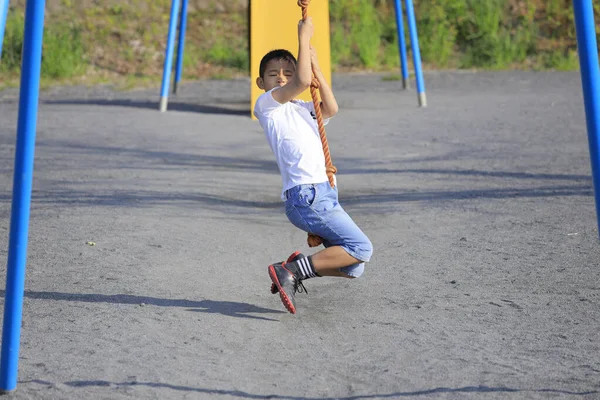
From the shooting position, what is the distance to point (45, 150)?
851cm

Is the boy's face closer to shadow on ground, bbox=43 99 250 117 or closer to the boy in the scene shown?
the boy

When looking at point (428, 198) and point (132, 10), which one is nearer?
point (428, 198)

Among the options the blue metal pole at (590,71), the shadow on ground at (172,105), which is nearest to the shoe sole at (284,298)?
the blue metal pole at (590,71)

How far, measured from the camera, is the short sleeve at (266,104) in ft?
12.8

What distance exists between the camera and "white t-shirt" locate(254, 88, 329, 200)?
3943mm

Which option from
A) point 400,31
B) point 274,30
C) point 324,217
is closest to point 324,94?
point 324,217

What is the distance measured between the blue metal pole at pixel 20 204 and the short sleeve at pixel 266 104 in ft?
3.80

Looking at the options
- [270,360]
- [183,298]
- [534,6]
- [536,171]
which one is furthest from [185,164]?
[534,6]

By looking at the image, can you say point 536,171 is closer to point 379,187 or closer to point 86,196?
point 379,187

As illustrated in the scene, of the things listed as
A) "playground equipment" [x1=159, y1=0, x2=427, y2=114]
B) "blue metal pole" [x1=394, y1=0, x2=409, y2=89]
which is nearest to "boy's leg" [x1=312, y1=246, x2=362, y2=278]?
"playground equipment" [x1=159, y1=0, x2=427, y2=114]

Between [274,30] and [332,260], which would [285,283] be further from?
[274,30]

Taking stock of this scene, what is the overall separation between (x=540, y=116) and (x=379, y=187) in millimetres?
4133

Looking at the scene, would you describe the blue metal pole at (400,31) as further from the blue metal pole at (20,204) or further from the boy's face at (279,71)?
the blue metal pole at (20,204)

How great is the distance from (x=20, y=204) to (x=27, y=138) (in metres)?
0.20
